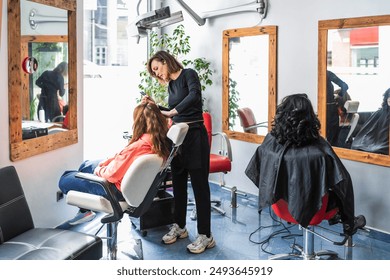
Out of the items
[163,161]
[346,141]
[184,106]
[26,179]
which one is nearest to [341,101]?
[346,141]

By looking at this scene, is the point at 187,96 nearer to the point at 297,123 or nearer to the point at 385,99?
the point at 297,123

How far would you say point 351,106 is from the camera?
3564 millimetres

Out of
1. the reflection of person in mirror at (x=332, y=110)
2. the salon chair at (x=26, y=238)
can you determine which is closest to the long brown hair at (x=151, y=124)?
the salon chair at (x=26, y=238)

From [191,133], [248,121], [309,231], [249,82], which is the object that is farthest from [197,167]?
[249,82]

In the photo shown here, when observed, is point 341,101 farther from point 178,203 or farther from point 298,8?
point 178,203

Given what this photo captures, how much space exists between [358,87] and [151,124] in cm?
175

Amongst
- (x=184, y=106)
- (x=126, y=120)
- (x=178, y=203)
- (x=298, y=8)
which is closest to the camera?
(x=184, y=106)

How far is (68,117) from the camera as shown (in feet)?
11.9

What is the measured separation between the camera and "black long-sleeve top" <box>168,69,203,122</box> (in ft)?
10.1

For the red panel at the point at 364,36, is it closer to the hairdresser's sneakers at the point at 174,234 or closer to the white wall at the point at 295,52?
the white wall at the point at 295,52

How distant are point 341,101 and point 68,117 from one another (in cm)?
227

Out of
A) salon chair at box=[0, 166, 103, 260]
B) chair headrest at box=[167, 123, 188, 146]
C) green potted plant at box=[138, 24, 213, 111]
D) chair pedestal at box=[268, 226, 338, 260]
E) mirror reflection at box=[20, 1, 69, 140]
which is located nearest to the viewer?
salon chair at box=[0, 166, 103, 260]

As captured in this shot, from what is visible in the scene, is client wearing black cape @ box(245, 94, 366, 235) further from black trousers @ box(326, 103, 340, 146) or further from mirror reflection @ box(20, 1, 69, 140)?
mirror reflection @ box(20, 1, 69, 140)

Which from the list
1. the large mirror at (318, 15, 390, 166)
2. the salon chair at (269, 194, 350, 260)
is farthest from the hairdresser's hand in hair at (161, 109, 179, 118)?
the large mirror at (318, 15, 390, 166)
